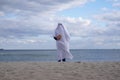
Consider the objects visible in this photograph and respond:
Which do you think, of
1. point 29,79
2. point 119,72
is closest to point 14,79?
point 29,79

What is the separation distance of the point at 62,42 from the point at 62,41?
0.16ft

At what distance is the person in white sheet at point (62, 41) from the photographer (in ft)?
44.2

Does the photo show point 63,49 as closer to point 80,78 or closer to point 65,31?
point 65,31

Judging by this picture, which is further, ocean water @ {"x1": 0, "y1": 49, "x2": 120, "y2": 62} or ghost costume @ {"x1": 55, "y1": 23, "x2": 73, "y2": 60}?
ocean water @ {"x1": 0, "y1": 49, "x2": 120, "y2": 62}

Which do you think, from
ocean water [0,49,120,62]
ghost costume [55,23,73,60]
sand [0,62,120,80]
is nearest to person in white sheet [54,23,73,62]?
ghost costume [55,23,73,60]

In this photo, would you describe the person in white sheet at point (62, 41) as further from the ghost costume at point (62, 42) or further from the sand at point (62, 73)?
the sand at point (62, 73)

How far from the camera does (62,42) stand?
13.6 metres

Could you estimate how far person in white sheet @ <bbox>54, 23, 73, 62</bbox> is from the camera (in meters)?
13.5

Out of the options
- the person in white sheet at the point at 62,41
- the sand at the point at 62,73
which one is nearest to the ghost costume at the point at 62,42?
the person in white sheet at the point at 62,41

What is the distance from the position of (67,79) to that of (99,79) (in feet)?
3.05

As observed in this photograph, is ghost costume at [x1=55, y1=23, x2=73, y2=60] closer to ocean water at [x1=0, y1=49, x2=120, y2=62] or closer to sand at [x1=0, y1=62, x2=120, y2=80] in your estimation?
sand at [x1=0, y1=62, x2=120, y2=80]

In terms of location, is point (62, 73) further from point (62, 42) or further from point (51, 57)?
point (51, 57)

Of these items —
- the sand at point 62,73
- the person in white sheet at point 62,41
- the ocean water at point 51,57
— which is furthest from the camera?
the ocean water at point 51,57

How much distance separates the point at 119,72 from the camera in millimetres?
9836
